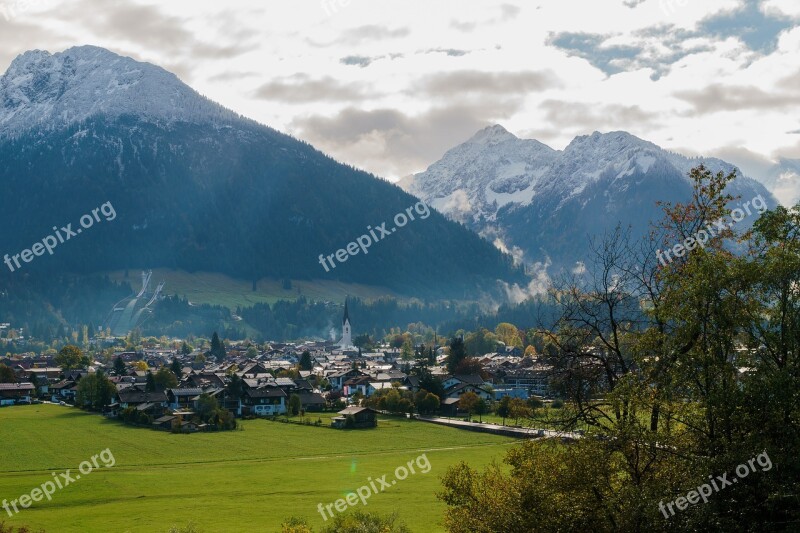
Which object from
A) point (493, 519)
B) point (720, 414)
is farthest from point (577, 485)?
point (720, 414)

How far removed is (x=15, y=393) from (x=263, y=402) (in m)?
42.5

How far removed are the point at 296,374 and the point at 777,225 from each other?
140 metres

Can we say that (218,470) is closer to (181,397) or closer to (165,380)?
(181,397)

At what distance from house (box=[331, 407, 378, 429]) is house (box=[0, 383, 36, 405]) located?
57.6m

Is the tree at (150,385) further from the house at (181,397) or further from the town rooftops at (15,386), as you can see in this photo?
the town rooftops at (15,386)

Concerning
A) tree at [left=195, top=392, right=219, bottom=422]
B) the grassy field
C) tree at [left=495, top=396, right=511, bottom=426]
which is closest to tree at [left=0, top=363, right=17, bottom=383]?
the grassy field

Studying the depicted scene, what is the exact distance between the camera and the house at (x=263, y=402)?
406ft

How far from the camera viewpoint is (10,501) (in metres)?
60.5

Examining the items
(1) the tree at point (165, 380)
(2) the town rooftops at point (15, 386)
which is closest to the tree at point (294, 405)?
(1) the tree at point (165, 380)

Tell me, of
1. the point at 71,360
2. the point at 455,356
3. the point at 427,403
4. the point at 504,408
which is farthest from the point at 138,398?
the point at 71,360

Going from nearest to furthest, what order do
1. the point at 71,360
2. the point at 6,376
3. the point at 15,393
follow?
the point at 15,393 → the point at 6,376 → the point at 71,360

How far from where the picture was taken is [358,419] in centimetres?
10731

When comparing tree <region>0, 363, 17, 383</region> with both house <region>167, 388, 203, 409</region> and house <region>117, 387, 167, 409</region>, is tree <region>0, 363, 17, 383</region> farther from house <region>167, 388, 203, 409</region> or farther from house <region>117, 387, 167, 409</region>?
house <region>167, 388, 203, 409</region>

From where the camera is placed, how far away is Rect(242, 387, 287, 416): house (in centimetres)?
12388
